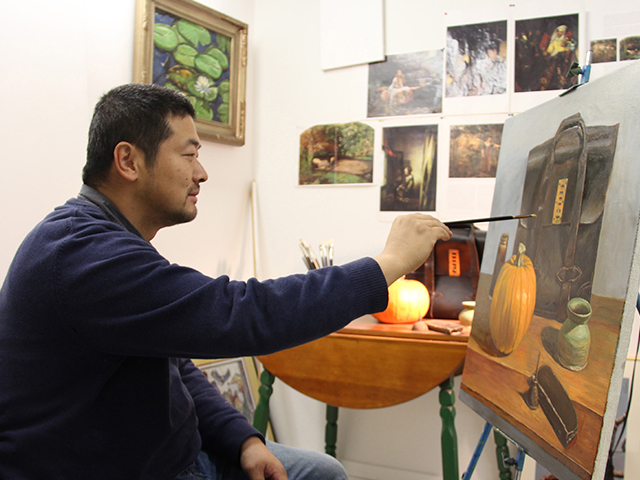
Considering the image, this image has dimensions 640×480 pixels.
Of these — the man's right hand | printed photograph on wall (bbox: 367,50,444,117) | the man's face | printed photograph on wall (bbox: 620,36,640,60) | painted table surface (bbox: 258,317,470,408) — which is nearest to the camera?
the man's right hand

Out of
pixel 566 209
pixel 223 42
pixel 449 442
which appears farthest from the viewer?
pixel 223 42

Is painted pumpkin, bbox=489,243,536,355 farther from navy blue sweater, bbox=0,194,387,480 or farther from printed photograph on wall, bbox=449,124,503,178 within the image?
printed photograph on wall, bbox=449,124,503,178

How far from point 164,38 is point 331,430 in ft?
6.32

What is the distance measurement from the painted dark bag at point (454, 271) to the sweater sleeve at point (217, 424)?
109 centimetres

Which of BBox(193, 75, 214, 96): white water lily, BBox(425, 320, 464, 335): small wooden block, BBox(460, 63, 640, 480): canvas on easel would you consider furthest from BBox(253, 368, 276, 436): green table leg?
BBox(193, 75, 214, 96): white water lily

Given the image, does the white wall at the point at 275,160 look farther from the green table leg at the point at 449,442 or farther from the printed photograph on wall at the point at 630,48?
the green table leg at the point at 449,442

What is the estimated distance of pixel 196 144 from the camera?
3.75ft

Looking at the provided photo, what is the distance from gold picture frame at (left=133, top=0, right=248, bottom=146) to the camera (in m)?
2.05

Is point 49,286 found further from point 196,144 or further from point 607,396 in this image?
point 607,396

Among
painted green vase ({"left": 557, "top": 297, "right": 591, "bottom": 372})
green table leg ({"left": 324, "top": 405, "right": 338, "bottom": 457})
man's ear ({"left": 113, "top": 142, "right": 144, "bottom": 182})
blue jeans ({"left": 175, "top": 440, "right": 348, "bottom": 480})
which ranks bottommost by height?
green table leg ({"left": 324, "top": 405, "right": 338, "bottom": 457})

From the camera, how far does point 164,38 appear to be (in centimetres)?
212

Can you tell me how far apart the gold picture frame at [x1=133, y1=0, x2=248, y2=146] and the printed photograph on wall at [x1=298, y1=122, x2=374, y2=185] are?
0.36 m

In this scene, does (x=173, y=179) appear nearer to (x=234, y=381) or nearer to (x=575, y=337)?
(x=575, y=337)

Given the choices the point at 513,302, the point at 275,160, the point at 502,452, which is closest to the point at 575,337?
the point at 513,302
